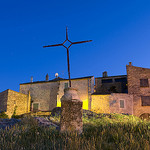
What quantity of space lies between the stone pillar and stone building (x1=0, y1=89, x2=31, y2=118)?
18.1 metres

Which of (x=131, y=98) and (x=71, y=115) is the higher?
(x=131, y=98)

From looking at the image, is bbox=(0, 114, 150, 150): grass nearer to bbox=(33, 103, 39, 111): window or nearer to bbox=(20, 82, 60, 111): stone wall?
bbox=(20, 82, 60, 111): stone wall

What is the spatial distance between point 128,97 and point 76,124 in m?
17.4

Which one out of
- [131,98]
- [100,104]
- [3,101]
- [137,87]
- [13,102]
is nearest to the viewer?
[131,98]

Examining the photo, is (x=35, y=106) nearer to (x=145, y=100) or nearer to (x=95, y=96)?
(x=95, y=96)

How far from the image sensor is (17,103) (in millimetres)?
22469

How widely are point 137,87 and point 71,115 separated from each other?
59.6 feet

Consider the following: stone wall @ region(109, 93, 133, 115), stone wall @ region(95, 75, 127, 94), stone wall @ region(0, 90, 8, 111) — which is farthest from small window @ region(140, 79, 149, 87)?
stone wall @ region(0, 90, 8, 111)

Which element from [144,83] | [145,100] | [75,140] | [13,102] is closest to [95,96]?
[145,100]

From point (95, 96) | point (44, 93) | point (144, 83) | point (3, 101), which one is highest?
point (144, 83)

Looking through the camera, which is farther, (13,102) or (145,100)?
(13,102)

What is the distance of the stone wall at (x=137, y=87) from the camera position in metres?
20.1

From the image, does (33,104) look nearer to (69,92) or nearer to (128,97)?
(128,97)

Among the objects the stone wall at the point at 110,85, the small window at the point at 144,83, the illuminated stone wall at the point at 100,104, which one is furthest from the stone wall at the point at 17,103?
the small window at the point at 144,83
